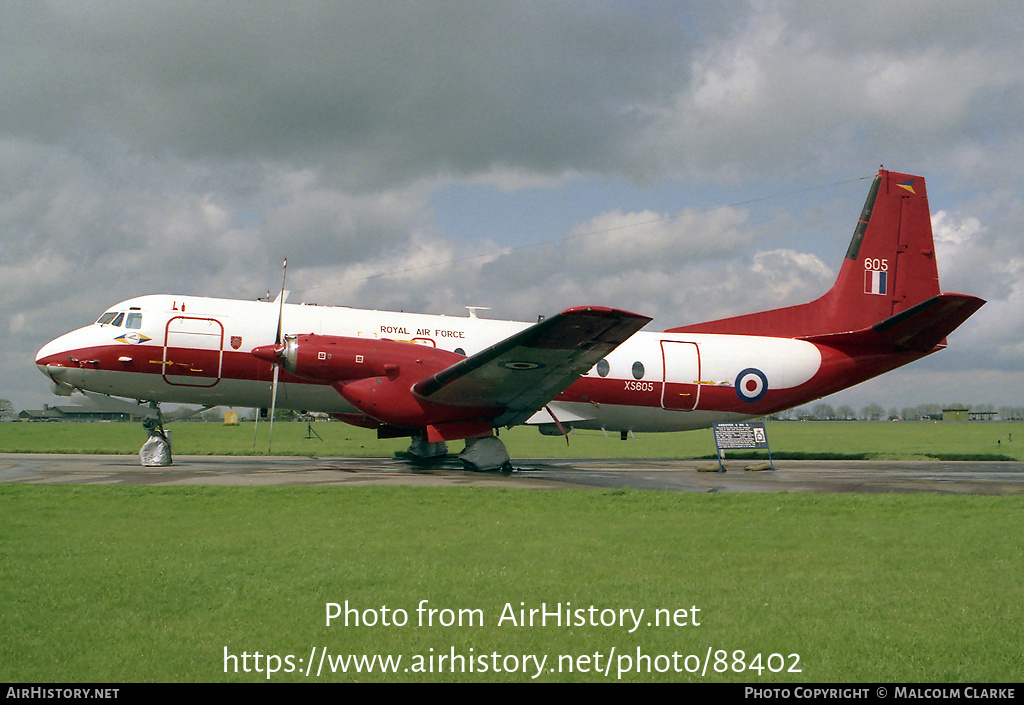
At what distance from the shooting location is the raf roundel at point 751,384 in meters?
22.3

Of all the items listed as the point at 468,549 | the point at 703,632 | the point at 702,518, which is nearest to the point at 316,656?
the point at 703,632

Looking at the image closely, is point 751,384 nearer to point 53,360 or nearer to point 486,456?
point 486,456

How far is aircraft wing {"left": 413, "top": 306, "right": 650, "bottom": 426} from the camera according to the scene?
1474 cm

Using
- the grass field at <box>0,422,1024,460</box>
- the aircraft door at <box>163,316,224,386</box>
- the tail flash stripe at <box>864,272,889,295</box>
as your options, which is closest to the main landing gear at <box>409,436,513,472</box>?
the aircraft door at <box>163,316,224,386</box>

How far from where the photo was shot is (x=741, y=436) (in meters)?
18.9

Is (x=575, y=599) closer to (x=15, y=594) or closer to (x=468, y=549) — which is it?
(x=468, y=549)

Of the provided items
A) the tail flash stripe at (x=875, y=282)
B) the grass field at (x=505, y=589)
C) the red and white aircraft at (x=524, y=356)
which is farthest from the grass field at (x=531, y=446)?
the grass field at (x=505, y=589)

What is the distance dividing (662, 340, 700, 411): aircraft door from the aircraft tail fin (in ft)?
7.86

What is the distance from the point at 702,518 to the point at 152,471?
12.6m

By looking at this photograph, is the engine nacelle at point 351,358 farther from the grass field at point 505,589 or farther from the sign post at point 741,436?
the sign post at point 741,436

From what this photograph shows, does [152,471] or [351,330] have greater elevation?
[351,330]

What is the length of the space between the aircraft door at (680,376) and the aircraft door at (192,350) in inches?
504

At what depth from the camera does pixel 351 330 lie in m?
19.5

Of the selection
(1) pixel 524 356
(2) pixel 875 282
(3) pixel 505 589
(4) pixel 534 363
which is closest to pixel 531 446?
(2) pixel 875 282
